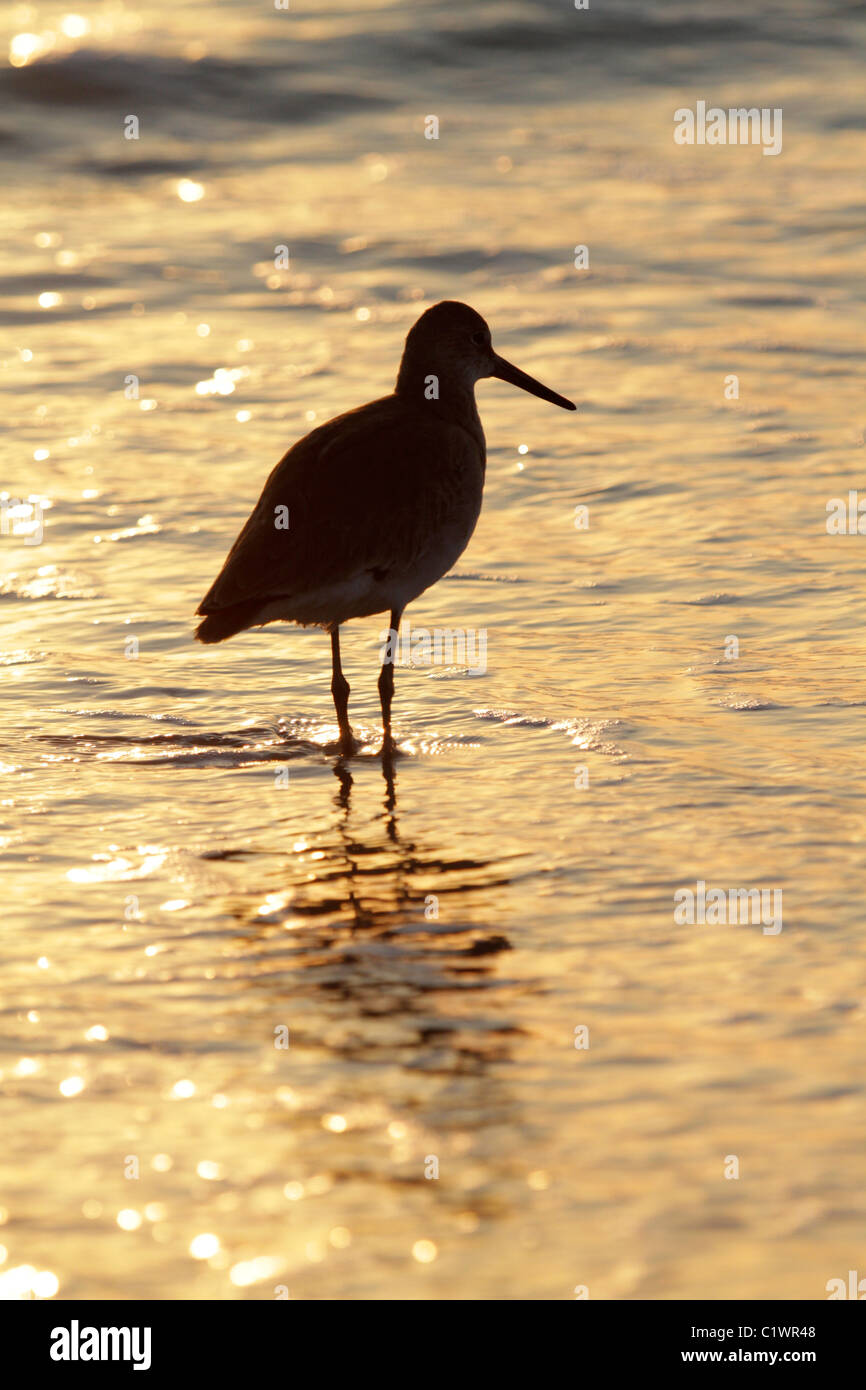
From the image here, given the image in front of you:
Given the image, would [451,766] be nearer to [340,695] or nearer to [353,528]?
[340,695]

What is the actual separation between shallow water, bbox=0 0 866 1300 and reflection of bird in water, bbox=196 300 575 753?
449mm

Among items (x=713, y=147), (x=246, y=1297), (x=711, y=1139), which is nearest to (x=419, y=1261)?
(x=246, y=1297)

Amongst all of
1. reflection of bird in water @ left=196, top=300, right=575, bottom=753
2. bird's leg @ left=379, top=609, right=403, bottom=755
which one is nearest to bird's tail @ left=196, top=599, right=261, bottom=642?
reflection of bird in water @ left=196, top=300, right=575, bottom=753

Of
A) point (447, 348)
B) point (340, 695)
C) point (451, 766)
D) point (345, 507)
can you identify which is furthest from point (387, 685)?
point (447, 348)

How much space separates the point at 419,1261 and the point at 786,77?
1501cm

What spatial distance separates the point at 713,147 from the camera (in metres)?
15.5

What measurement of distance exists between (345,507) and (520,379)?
172 cm

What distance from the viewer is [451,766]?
20.4 feet

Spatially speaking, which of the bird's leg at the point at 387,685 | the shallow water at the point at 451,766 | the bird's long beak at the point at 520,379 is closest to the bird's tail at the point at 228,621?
the shallow water at the point at 451,766

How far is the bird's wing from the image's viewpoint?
6.21 m

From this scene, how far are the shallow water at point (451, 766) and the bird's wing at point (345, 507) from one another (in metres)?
0.58

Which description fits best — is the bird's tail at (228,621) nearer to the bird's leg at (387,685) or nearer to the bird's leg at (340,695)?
the bird's leg at (340,695)

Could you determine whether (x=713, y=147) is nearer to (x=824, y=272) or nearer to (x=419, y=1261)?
(x=824, y=272)

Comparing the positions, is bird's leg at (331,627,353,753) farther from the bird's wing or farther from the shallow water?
the bird's wing
